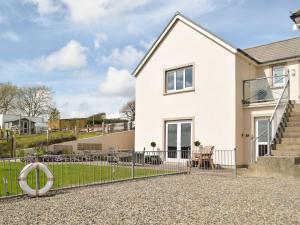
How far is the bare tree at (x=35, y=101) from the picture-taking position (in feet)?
188

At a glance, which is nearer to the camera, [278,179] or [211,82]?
[278,179]

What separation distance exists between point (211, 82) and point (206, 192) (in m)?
9.81

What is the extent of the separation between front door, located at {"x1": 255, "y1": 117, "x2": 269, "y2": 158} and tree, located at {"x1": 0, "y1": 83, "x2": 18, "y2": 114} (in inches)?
1881

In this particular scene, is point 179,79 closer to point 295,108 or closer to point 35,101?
point 295,108

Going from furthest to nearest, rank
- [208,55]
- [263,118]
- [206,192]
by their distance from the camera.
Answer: [208,55] → [263,118] → [206,192]

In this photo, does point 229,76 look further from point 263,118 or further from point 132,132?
point 132,132

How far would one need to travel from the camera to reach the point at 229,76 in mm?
17562

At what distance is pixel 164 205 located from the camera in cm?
770

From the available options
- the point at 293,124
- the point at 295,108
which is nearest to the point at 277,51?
the point at 295,108

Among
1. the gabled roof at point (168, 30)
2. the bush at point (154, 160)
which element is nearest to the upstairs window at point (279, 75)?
the gabled roof at point (168, 30)

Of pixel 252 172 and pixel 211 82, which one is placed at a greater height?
pixel 211 82

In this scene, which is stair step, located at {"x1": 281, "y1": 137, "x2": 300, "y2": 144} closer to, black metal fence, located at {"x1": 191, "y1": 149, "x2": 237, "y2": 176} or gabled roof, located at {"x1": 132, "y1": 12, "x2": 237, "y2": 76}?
black metal fence, located at {"x1": 191, "y1": 149, "x2": 237, "y2": 176}

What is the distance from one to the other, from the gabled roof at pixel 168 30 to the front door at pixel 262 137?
3.78 m

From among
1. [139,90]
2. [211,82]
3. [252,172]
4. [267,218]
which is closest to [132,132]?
[139,90]
